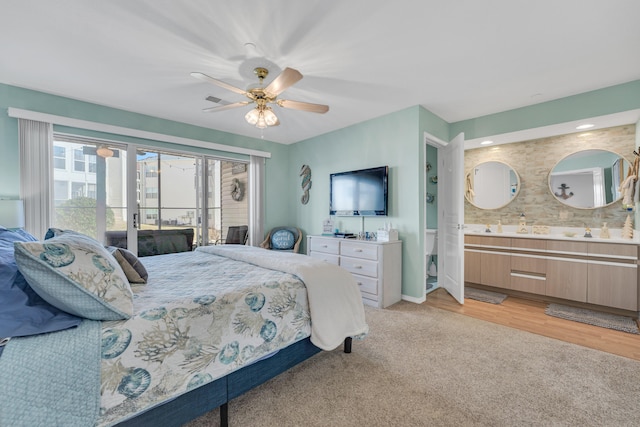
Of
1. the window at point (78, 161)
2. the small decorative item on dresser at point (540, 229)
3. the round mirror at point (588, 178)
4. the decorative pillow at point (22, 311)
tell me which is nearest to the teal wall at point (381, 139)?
the window at point (78, 161)

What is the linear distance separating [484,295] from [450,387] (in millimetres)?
2460

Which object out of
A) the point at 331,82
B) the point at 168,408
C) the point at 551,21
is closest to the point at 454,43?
the point at 551,21

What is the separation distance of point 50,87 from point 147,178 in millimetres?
1373

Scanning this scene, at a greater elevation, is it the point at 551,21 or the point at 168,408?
the point at 551,21

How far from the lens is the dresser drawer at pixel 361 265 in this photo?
338 cm

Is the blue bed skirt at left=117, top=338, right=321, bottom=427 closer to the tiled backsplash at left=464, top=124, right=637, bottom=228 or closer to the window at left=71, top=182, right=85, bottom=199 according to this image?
the window at left=71, top=182, right=85, bottom=199

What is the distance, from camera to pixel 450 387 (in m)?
1.83

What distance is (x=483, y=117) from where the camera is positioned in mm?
3775

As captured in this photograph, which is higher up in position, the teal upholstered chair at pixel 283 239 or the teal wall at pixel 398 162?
the teal wall at pixel 398 162

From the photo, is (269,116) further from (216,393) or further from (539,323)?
(539,323)

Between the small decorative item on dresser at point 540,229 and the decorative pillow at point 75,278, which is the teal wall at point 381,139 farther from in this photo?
the decorative pillow at point 75,278

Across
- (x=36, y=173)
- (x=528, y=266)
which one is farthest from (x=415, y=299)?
(x=36, y=173)

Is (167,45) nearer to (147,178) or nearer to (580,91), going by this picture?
(147,178)

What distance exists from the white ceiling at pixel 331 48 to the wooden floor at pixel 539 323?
2576 mm
